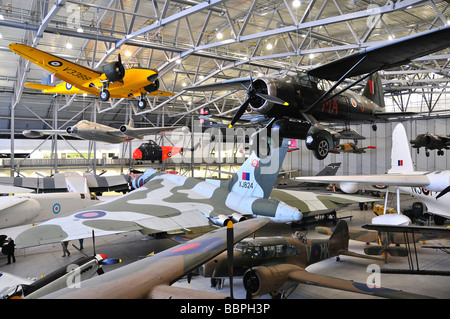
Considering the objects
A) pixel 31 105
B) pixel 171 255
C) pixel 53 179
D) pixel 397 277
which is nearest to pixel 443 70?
pixel 397 277

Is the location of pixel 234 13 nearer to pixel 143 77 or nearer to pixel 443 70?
pixel 143 77

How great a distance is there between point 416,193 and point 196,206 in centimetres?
804

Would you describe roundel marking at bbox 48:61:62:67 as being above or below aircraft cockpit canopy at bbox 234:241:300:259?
above

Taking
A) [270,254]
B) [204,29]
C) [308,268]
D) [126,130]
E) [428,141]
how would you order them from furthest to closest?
[428,141] → [126,130] → [204,29] → [308,268] → [270,254]

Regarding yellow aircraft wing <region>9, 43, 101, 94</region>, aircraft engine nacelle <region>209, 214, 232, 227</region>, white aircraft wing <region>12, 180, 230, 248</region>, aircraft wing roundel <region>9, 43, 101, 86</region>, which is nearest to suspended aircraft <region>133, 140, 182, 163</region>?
white aircraft wing <region>12, 180, 230, 248</region>

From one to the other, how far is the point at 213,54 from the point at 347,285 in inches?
489

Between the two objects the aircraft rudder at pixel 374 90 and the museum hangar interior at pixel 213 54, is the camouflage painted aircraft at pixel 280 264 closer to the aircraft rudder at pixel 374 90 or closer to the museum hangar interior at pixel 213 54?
the museum hangar interior at pixel 213 54

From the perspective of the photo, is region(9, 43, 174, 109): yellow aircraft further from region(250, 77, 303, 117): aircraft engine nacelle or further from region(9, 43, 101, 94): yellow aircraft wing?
region(250, 77, 303, 117): aircraft engine nacelle

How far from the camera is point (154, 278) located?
2561 mm

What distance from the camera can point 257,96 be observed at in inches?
202

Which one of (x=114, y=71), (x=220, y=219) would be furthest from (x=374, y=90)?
(x=114, y=71)

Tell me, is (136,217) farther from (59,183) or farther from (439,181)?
(59,183)

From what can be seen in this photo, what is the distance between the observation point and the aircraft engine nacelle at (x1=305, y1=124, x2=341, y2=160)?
15.8 ft

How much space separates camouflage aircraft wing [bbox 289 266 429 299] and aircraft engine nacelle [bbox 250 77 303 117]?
3031 millimetres
